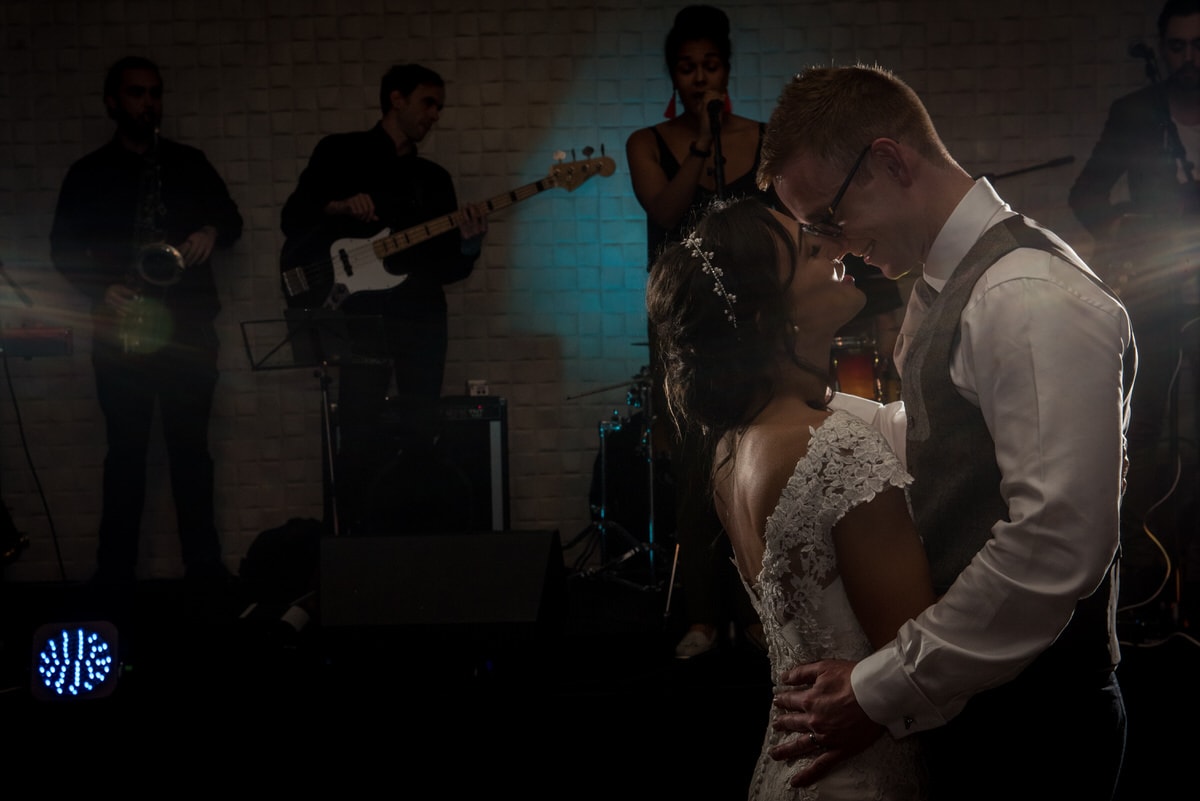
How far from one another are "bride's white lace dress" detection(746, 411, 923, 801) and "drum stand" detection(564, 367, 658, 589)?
109 inches

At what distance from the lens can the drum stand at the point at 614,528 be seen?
4.48 m

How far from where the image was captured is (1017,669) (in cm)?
128

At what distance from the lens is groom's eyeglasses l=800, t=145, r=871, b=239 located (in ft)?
5.10

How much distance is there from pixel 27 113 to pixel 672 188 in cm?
382

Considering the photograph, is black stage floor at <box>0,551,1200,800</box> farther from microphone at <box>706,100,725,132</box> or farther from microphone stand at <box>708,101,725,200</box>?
microphone at <box>706,100,725,132</box>

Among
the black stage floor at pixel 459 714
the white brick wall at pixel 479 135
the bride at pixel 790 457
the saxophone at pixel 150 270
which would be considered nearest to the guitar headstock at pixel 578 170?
the white brick wall at pixel 479 135

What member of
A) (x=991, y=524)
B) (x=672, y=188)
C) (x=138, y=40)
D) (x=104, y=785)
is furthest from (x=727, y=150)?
(x=138, y=40)

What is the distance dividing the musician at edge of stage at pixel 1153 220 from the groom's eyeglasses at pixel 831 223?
2159 millimetres

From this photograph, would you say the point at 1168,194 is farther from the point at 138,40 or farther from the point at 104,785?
the point at 138,40

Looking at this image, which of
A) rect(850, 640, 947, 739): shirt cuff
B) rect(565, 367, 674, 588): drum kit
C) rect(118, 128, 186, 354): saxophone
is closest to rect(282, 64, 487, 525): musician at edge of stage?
rect(118, 128, 186, 354): saxophone

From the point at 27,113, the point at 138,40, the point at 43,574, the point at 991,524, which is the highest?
the point at 138,40

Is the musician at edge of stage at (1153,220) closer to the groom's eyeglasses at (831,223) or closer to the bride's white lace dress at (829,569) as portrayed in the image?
the groom's eyeglasses at (831,223)

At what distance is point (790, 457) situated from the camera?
57.3 inches

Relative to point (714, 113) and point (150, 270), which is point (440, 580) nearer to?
point (714, 113)
